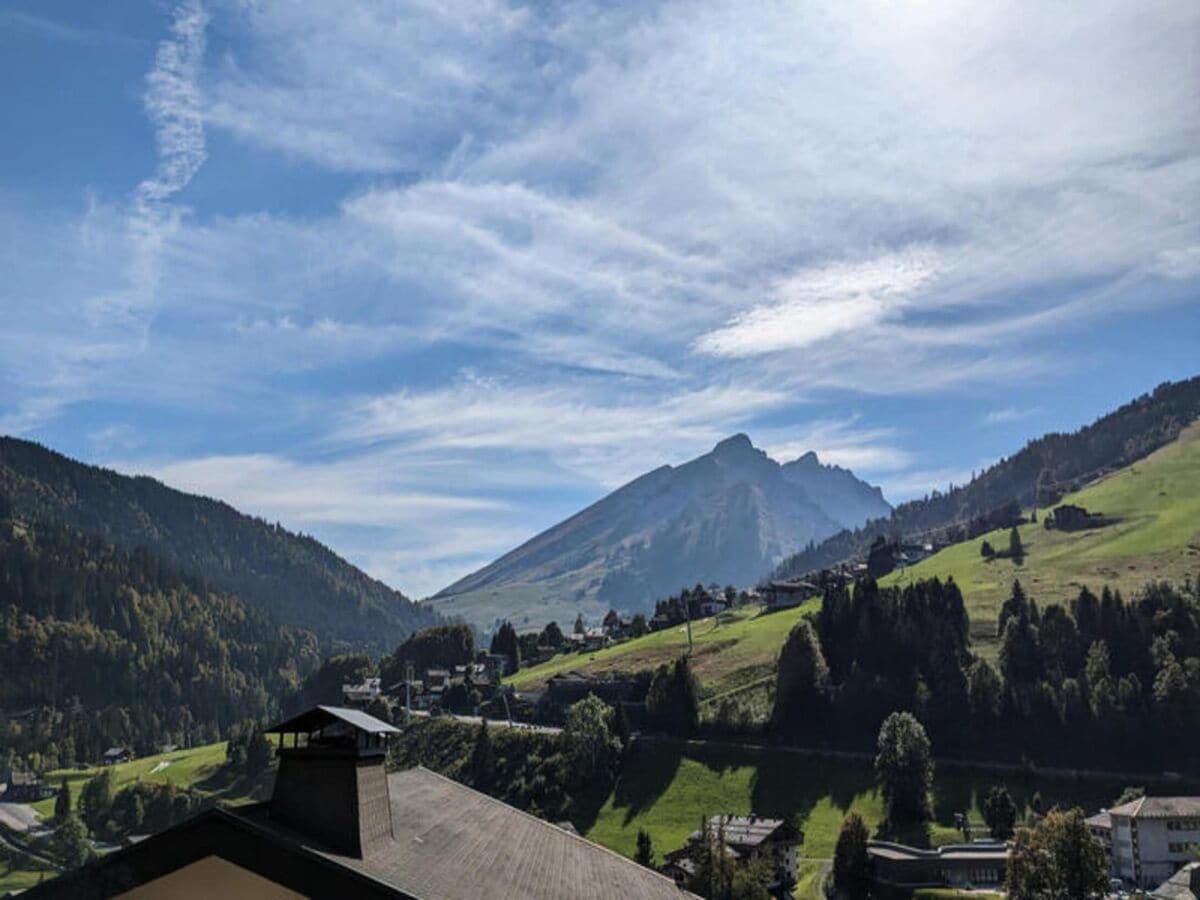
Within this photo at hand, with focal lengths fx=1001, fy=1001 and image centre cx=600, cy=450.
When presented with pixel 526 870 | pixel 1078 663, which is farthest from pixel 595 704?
pixel 526 870

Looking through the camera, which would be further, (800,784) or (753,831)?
(800,784)

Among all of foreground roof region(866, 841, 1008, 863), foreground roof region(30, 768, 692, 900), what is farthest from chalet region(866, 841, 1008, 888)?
foreground roof region(30, 768, 692, 900)

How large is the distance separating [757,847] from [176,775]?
117m

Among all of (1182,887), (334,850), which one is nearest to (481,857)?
(334,850)

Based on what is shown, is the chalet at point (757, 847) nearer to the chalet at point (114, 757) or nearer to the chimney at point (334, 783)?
the chimney at point (334, 783)

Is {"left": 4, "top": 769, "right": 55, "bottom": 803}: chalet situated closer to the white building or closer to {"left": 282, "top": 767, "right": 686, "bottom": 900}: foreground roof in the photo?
the white building

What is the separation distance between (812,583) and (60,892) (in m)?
181

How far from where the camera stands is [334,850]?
56.0ft

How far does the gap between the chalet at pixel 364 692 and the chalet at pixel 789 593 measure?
7154 centimetres

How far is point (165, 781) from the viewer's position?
150000 millimetres

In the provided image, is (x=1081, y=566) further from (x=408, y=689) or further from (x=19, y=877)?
(x=19, y=877)

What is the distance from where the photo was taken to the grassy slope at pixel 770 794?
8788cm

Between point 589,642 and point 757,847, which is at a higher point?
point 589,642

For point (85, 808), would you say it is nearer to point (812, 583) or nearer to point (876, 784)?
point (876, 784)
